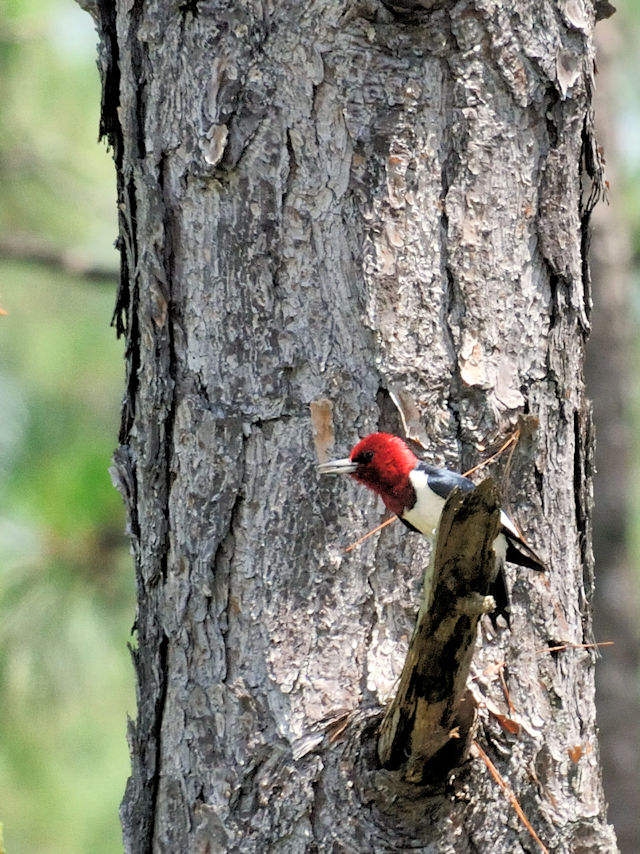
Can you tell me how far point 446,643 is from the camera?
1.37m

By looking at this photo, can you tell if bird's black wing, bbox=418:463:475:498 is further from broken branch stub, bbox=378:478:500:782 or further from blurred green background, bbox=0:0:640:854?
blurred green background, bbox=0:0:640:854

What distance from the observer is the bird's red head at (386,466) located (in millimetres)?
1551

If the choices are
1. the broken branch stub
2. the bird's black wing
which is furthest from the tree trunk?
the broken branch stub

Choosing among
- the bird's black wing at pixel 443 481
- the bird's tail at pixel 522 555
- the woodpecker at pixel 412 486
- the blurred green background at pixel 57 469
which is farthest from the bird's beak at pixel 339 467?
the blurred green background at pixel 57 469

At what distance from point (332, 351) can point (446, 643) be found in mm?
560

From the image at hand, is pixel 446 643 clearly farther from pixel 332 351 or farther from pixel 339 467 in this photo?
pixel 332 351

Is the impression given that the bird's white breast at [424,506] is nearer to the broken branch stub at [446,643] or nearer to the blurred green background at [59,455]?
the broken branch stub at [446,643]

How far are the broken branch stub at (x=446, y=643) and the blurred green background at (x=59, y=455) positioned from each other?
2.92 feet

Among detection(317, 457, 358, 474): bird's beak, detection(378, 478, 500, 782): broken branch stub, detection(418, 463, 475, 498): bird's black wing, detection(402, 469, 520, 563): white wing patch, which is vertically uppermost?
detection(317, 457, 358, 474): bird's beak

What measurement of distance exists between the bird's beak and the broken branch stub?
0.96ft

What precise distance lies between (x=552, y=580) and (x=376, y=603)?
1.06 ft

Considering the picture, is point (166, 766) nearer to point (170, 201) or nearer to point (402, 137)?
point (170, 201)

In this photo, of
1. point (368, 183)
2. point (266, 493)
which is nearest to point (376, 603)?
point (266, 493)

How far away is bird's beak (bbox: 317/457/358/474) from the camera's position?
159cm
